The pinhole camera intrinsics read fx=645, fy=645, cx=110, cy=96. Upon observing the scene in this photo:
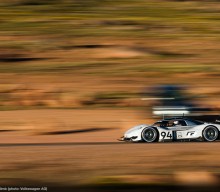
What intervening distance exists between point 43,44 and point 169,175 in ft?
120

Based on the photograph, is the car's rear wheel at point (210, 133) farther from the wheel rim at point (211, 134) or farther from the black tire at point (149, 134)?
the black tire at point (149, 134)

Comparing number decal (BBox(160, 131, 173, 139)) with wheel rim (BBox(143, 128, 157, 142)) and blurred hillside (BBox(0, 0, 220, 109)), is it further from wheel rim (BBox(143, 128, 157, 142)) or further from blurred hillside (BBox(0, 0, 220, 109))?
blurred hillside (BBox(0, 0, 220, 109))

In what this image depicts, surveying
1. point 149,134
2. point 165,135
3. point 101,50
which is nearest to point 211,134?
point 165,135

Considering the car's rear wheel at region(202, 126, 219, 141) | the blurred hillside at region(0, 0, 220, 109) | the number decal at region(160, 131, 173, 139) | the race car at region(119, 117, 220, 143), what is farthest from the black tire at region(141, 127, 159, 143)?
the blurred hillside at region(0, 0, 220, 109)

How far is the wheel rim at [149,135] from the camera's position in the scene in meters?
19.4

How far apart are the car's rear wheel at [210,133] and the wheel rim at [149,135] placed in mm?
1478

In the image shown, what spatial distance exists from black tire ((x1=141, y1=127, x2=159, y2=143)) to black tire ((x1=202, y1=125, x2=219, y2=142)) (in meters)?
1.43

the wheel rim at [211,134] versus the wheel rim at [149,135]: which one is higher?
the wheel rim at [149,135]

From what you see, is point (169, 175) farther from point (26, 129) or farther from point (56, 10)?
point (56, 10)

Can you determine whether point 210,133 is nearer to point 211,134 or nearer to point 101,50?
point 211,134

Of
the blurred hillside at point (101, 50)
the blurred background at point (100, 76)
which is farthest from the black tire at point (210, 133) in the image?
the blurred hillside at point (101, 50)

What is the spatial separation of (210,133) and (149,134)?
182cm

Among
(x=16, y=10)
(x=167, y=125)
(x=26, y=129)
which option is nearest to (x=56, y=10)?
(x=16, y=10)

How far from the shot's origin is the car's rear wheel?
19.1m
